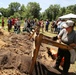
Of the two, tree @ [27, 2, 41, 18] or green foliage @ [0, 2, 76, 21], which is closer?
green foliage @ [0, 2, 76, 21]

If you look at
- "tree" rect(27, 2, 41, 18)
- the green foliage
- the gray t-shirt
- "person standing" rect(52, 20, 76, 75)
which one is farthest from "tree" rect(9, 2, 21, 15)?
the gray t-shirt

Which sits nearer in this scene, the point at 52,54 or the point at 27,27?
the point at 52,54

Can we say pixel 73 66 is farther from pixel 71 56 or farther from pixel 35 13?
pixel 35 13

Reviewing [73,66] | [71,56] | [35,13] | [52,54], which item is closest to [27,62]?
[71,56]

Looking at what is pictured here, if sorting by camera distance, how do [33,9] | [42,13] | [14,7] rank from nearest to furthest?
[42,13] → [33,9] → [14,7]

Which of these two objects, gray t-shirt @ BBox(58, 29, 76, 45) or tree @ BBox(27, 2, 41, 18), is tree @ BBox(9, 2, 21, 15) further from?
gray t-shirt @ BBox(58, 29, 76, 45)

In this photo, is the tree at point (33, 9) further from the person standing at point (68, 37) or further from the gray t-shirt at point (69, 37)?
the gray t-shirt at point (69, 37)

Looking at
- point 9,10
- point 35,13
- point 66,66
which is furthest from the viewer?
point 9,10

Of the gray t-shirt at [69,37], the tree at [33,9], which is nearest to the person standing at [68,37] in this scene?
the gray t-shirt at [69,37]

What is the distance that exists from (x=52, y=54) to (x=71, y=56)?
3.28 metres

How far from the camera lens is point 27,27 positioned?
920 inches

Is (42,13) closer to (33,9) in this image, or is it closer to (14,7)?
(33,9)

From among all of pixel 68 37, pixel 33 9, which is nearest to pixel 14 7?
pixel 33 9

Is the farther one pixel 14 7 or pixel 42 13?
pixel 14 7
